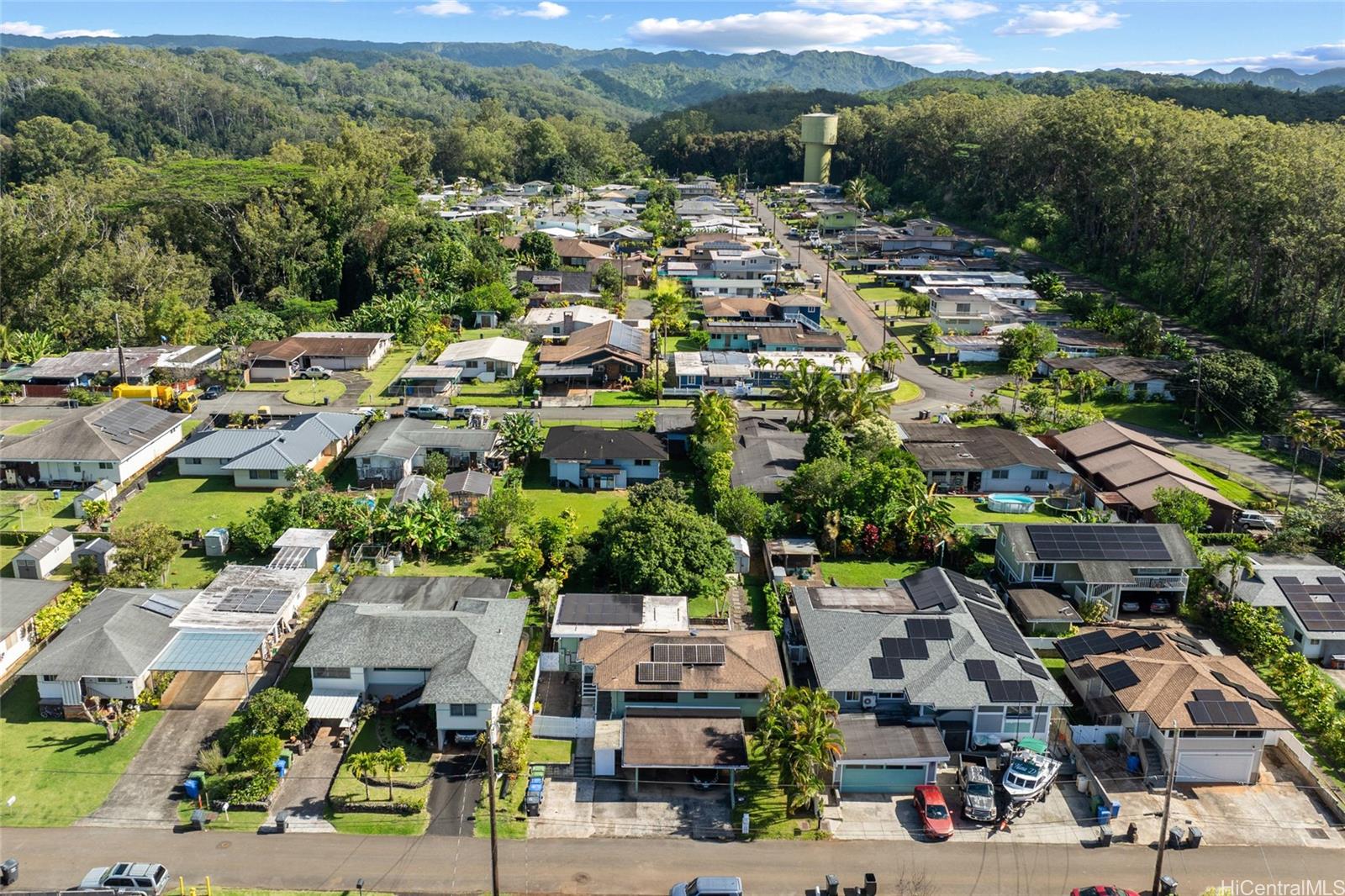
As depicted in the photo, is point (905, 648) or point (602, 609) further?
point (602, 609)

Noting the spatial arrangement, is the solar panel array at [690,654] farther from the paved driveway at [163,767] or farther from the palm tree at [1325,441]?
the palm tree at [1325,441]

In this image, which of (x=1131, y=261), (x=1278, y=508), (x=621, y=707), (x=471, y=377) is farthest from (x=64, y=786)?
(x=1131, y=261)

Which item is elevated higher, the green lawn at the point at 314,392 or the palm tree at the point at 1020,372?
the palm tree at the point at 1020,372

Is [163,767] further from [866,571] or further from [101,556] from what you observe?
[866,571]

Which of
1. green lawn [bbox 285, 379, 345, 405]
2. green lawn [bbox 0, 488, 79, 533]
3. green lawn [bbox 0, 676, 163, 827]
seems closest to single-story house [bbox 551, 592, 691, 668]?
green lawn [bbox 0, 676, 163, 827]

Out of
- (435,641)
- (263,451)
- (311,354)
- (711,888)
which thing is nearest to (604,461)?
(263,451)

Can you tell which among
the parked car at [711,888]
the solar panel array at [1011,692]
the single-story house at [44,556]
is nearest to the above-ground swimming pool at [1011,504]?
the solar panel array at [1011,692]

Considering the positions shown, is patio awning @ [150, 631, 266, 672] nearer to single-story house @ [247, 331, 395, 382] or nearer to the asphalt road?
the asphalt road
